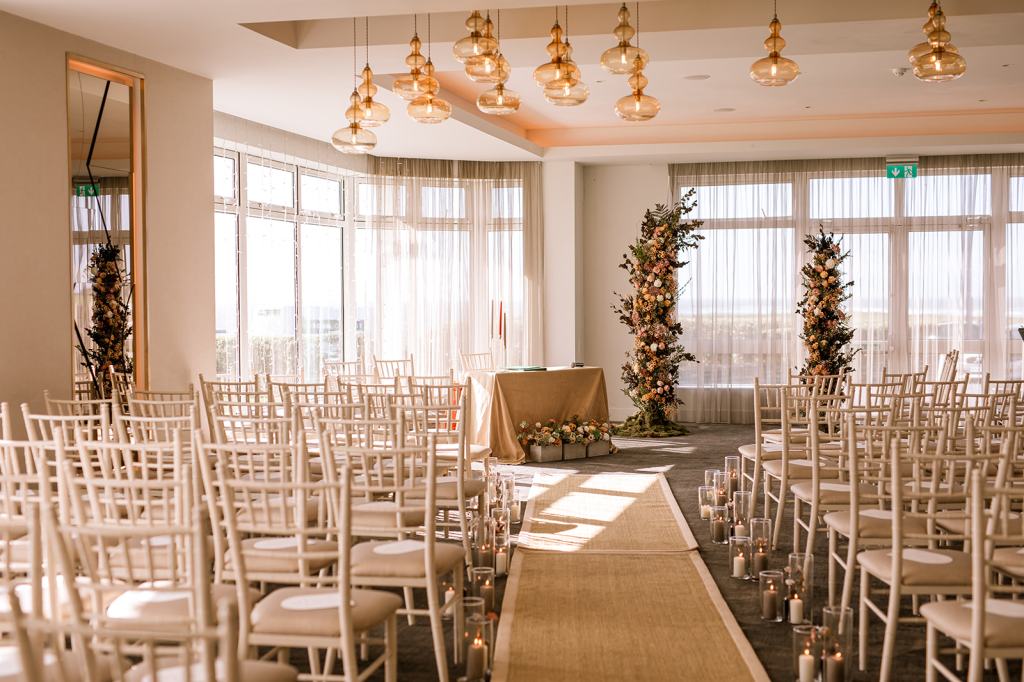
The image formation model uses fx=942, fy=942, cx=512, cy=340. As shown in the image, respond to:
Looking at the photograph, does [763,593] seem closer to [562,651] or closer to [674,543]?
[562,651]

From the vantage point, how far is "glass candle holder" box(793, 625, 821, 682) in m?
3.40

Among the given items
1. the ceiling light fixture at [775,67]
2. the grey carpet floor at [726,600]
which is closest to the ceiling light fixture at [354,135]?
the ceiling light fixture at [775,67]

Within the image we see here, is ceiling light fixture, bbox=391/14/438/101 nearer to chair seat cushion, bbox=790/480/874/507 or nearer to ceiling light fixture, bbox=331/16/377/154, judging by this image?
ceiling light fixture, bbox=331/16/377/154

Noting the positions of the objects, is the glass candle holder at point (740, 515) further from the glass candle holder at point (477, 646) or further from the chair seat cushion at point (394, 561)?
the chair seat cushion at point (394, 561)

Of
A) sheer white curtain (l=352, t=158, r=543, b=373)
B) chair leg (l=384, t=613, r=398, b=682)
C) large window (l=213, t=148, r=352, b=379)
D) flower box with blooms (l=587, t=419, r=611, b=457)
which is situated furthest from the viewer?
sheer white curtain (l=352, t=158, r=543, b=373)

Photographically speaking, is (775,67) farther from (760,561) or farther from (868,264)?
(868,264)

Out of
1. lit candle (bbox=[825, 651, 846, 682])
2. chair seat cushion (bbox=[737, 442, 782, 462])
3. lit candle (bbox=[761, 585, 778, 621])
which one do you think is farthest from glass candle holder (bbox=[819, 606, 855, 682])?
chair seat cushion (bbox=[737, 442, 782, 462])

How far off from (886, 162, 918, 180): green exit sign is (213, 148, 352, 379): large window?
7.10 metres

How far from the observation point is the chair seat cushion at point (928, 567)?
331cm

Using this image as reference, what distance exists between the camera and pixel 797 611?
4.24 meters

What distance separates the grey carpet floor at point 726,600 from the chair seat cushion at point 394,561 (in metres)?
0.50

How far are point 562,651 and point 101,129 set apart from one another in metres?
5.25

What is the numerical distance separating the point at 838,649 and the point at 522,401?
6029 mm

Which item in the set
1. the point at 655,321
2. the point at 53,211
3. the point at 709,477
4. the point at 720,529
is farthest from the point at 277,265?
the point at 720,529
